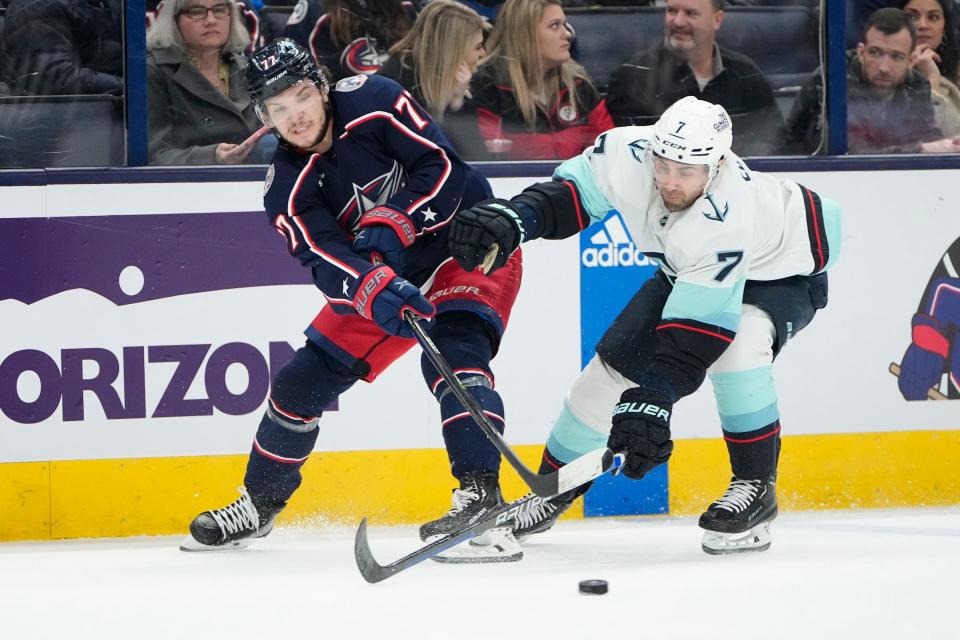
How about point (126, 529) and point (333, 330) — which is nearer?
point (333, 330)

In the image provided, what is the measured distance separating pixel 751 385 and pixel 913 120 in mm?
1565

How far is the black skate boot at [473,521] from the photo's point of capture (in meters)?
2.84

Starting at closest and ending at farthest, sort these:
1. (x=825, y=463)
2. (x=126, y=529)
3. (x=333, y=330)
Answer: (x=333, y=330), (x=126, y=529), (x=825, y=463)

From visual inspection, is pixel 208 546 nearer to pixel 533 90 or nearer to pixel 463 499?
pixel 463 499

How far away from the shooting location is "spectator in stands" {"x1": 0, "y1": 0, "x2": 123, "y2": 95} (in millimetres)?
3756

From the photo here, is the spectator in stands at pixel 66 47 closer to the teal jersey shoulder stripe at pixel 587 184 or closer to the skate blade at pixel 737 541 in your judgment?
the teal jersey shoulder stripe at pixel 587 184

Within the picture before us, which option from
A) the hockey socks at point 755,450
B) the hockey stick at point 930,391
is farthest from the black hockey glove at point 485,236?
the hockey stick at point 930,391

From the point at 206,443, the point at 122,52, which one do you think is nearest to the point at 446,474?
the point at 206,443

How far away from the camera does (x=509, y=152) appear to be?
399 centimetres

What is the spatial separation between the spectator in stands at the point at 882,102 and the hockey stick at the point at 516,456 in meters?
1.70

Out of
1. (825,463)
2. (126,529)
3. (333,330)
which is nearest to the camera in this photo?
(333,330)

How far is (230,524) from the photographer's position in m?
3.25

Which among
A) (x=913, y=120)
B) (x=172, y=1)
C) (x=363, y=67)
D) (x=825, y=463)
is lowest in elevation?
(x=825, y=463)

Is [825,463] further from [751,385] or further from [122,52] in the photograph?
[122,52]
